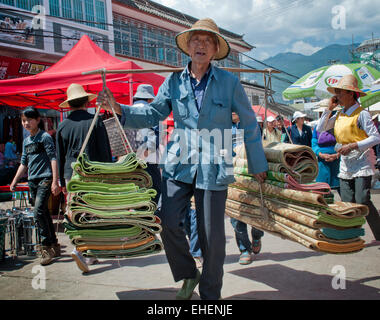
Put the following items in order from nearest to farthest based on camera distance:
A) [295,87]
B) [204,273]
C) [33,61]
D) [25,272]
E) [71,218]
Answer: [71,218]
[204,273]
[25,272]
[295,87]
[33,61]

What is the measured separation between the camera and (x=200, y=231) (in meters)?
2.76

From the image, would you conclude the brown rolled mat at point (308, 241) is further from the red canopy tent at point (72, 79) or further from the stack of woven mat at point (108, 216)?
the red canopy tent at point (72, 79)

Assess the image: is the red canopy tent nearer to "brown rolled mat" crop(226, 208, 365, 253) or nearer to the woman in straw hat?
the woman in straw hat

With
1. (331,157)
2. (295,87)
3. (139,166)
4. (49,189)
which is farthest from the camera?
(295,87)

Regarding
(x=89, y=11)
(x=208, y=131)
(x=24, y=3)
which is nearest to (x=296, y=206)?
(x=208, y=131)

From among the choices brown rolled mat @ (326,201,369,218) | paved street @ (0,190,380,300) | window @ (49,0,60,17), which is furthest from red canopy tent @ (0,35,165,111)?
window @ (49,0,60,17)

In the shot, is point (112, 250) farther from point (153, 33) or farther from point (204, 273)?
point (153, 33)

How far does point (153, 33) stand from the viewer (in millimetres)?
20297

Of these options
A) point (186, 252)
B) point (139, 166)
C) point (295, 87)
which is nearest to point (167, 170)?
point (139, 166)

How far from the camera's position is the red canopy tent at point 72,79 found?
6695 millimetres

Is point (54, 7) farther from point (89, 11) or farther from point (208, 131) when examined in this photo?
point (208, 131)

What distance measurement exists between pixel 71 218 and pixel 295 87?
23.6 feet

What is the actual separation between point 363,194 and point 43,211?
3747mm

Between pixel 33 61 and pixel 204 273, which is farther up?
pixel 33 61
